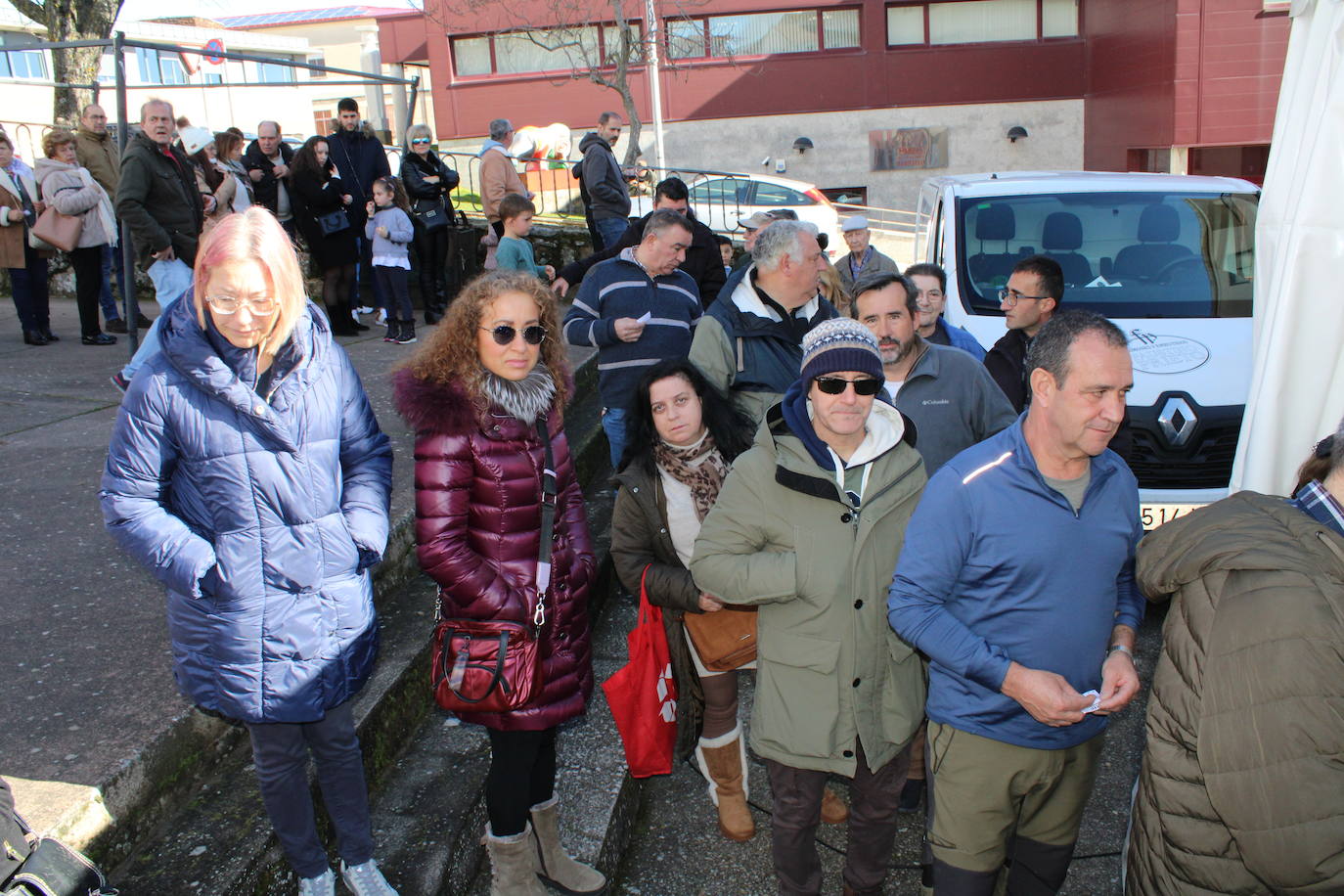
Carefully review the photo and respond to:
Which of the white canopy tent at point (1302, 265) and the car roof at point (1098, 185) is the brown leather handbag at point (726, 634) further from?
the car roof at point (1098, 185)

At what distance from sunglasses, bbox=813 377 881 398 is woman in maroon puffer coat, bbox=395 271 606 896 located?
0.80m

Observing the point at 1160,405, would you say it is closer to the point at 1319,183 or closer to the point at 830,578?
the point at 1319,183

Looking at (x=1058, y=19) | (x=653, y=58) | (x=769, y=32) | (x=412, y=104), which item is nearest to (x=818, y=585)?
(x=412, y=104)

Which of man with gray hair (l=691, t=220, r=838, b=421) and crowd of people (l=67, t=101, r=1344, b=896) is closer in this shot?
crowd of people (l=67, t=101, r=1344, b=896)

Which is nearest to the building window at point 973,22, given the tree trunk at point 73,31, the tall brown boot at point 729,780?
the tree trunk at point 73,31

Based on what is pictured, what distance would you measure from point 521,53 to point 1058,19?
13.7 m

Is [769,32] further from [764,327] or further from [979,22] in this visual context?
[764,327]

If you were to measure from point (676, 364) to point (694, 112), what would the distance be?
24.3 meters

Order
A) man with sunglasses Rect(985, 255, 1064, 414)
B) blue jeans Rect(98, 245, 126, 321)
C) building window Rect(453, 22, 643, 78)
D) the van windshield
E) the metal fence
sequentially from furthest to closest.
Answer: building window Rect(453, 22, 643, 78), the metal fence, blue jeans Rect(98, 245, 126, 321), the van windshield, man with sunglasses Rect(985, 255, 1064, 414)

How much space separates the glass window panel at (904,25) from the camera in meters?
25.8

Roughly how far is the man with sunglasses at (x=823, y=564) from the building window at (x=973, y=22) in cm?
2563

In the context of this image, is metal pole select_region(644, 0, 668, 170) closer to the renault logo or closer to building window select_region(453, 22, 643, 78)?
building window select_region(453, 22, 643, 78)

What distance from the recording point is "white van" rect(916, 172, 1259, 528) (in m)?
4.83

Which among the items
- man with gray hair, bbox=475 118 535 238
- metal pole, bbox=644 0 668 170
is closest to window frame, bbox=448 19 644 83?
metal pole, bbox=644 0 668 170
